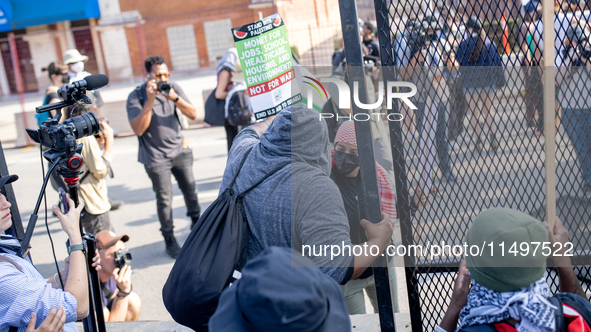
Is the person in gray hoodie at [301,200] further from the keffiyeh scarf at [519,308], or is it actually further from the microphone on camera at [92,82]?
the microphone on camera at [92,82]

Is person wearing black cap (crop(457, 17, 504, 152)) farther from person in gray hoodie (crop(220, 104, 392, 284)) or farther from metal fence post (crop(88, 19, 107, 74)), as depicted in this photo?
metal fence post (crop(88, 19, 107, 74))

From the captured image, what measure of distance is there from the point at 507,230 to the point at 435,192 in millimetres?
612

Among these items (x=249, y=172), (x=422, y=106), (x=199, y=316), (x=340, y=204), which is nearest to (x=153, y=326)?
(x=199, y=316)

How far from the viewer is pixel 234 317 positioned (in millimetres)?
1269

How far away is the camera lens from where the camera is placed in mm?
2334

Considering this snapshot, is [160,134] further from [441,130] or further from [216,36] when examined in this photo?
[216,36]

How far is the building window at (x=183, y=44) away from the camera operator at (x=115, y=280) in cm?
2258

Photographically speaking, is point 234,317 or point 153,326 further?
point 153,326

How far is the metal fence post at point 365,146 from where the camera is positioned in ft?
5.72

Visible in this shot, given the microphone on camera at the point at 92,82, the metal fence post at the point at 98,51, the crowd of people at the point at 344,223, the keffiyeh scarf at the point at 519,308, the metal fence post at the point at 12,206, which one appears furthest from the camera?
the metal fence post at the point at 98,51

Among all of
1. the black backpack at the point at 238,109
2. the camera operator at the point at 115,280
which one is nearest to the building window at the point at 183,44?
the black backpack at the point at 238,109

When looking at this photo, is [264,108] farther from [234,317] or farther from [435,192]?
[234,317]

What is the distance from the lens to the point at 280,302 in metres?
1.15

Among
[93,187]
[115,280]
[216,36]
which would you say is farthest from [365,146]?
[216,36]
